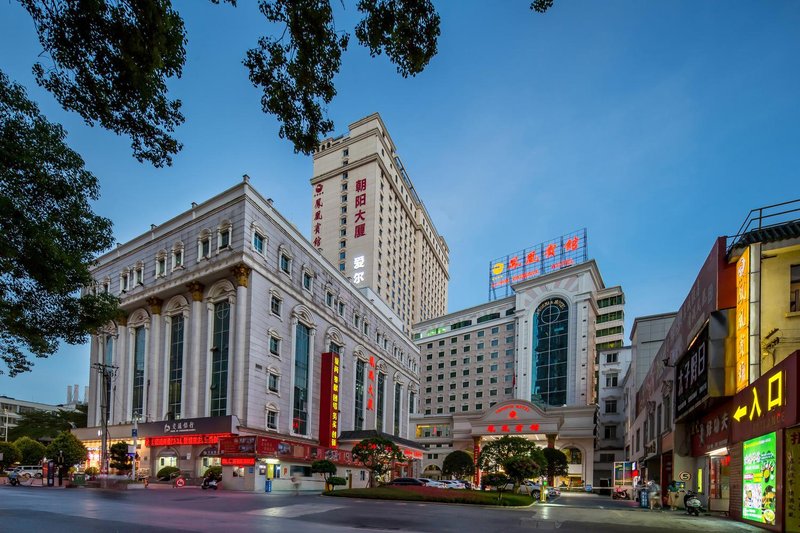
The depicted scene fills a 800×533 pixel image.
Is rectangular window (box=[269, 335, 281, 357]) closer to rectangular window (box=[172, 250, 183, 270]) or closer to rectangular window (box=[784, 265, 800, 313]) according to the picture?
rectangular window (box=[172, 250, 183, 270])

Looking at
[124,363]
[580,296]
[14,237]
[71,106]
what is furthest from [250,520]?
[580,296]

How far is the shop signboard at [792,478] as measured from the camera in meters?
14.9

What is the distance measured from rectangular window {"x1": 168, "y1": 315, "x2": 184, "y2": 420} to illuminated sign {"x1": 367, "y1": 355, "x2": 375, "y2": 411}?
2446 cm

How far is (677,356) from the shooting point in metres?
30.1

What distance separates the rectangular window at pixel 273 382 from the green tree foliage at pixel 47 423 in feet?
150

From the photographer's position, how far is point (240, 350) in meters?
41.4

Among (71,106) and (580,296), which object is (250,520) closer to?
(71,106)

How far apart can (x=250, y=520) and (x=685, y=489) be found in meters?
24.3

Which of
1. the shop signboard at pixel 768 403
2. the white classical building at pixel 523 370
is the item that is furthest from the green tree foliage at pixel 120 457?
the white classical building at pixel 523 370

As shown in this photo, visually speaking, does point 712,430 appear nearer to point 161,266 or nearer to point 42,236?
point 42,236

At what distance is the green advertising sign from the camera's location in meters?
16.6

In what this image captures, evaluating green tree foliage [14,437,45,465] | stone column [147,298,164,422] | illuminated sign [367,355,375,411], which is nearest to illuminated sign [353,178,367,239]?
illuminated sign [367,355,375,411]

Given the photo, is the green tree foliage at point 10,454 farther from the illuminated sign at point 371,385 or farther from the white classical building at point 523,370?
the white classical building at point 523,370

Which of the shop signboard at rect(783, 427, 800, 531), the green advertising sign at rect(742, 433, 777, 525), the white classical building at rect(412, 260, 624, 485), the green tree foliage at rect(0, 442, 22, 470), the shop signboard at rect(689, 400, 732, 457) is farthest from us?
the white classical building at rect(412, 260, 624, 485)
